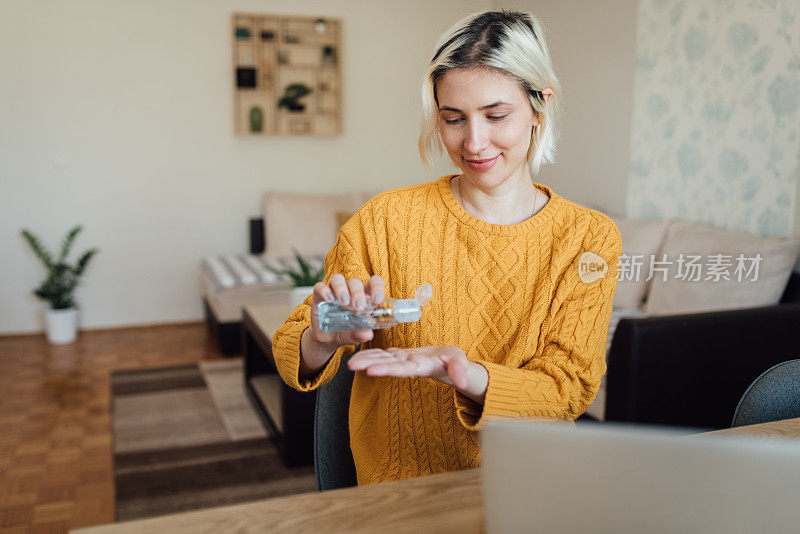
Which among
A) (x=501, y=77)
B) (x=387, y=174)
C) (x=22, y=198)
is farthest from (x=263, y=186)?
(x=501, y=77)

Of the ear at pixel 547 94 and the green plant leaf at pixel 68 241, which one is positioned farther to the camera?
the green plant leaf at pixel 68 241

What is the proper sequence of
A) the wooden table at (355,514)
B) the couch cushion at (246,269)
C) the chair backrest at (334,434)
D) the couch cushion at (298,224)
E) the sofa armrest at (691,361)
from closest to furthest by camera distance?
the wooden table at (355,514) < the chair backrest at (334,434) < the sofa armrest at (691,361) < the couch cushion at (246,269) < the couch cushion at (298,224)

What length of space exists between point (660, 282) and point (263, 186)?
2874 millimetres

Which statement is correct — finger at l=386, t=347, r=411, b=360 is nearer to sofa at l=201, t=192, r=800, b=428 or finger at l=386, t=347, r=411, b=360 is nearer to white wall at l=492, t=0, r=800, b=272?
sofa at l=201, t=192, r=800, b=428

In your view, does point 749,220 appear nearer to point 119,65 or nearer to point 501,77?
point 501,77

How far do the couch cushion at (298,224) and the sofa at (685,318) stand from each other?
0.66 m

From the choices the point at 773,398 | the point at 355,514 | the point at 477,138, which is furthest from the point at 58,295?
→ the point at 773,398

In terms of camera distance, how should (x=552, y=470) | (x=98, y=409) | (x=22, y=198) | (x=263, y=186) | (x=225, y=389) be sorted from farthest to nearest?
(x=263, y=186) < (x=22, y=198) < (x=225, y=389) < (x=98, y=409) < (x=552, y=470)

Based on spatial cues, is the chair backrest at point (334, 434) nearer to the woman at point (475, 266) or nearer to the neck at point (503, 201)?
the woman at point (475, 266)

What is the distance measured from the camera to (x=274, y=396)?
2971mm

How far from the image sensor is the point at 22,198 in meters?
4.30

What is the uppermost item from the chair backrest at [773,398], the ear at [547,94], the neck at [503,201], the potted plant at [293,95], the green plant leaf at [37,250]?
the potted plant at [293,95]

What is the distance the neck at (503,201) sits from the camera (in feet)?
3.79

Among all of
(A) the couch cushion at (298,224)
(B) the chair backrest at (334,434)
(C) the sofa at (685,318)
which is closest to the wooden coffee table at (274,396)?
(C) the sofa at (685,318)
